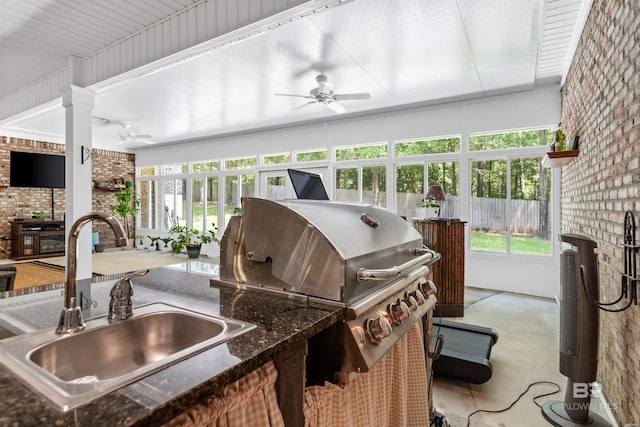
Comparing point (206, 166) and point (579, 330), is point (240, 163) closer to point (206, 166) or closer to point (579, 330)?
point (206, 166)

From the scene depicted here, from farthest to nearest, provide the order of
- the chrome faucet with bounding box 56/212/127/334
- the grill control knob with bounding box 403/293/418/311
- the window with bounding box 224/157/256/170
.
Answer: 1. the window with bounding box 224/157/256/170
2. the grill control knob with bounding box 403/293/418/311
3. the chrome faucet with bounding box 56/212/127/334

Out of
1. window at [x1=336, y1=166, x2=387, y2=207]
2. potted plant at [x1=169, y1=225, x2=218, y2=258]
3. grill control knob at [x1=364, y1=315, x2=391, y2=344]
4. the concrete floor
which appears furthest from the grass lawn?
potted plant at [x1=169, y1=225, x2=218, y2=258]

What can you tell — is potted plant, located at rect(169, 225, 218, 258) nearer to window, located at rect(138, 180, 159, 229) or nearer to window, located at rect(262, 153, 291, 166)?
window, located at rect(138, 180, 159, 229)

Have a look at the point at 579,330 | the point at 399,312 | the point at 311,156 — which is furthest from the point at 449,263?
the point at 311,156

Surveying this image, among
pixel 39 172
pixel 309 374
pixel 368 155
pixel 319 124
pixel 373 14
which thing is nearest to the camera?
pixel 309 374

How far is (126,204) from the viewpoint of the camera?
9812 millimetres

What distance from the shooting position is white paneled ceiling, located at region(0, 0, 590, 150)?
305cm

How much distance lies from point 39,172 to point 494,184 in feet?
34.1

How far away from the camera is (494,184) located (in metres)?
5.46

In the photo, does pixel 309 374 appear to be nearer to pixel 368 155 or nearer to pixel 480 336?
pixel 480 336

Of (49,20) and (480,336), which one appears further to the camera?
(49,20)

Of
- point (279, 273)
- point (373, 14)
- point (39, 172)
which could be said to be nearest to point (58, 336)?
point (279, 273)

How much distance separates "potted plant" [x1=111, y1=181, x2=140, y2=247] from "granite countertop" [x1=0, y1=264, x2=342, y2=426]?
370 inches

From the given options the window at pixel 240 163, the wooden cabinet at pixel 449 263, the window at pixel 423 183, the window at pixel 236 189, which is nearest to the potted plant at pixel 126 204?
the window at pixel 236 189
